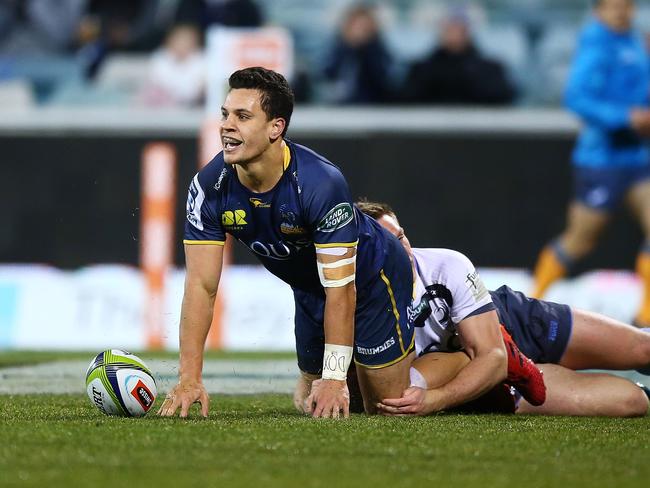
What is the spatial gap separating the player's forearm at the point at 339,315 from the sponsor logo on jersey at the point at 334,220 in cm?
27

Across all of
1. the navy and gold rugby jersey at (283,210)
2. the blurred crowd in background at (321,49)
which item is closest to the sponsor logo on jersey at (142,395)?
the navy and gold rugby jersey at (283,210)

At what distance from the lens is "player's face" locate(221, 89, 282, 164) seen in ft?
18.5

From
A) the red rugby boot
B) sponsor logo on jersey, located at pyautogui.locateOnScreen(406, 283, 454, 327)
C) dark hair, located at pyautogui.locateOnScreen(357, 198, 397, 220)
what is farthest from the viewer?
dark hair, located at pyautogui.locateOnScreen(357, 198, 397, 220)

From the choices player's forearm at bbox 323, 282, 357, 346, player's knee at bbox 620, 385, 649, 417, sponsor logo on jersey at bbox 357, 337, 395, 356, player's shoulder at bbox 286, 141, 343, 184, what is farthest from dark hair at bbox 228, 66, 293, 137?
player's knee at bbox 620, 385, 649, 417

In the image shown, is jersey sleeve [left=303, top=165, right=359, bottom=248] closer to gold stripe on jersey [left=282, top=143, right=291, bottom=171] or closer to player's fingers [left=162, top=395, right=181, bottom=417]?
gold stripe on jersey [left=282, top=143, right=291, bottom=171]

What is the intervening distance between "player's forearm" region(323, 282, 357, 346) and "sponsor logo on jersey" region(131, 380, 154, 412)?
0.86 meters

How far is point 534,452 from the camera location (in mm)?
4766

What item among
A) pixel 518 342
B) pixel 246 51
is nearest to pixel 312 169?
pixel 518 342

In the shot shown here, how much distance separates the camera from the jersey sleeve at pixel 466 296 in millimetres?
6258

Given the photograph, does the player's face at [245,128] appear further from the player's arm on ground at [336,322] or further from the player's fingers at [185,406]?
the player's fingers at [185,406]

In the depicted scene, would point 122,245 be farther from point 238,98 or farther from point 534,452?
point 534,452

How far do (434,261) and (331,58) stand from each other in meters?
9.01

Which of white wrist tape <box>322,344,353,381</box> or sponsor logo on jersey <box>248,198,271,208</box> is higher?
sponsor logo on jersey <box>248,198,271,208</box>

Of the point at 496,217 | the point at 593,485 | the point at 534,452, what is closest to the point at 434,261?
the point at 534,452
